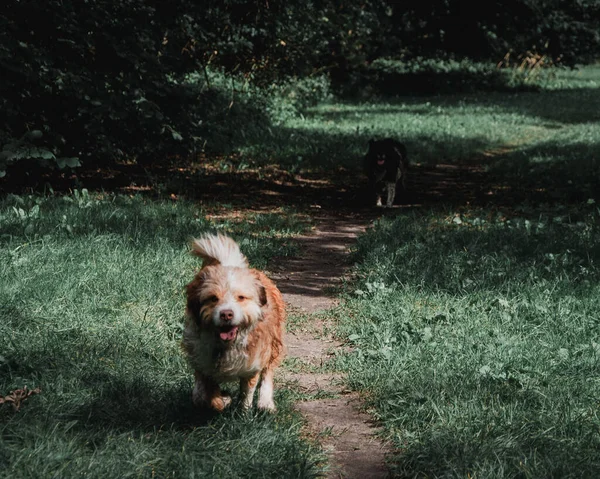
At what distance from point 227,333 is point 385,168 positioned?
8569mm

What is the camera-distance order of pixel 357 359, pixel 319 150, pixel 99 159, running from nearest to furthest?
1. pixel 357 359
2. pixel 99 159
3. pixel 319 150

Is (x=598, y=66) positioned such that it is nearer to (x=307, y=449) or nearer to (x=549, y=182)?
(x=549, y=182)

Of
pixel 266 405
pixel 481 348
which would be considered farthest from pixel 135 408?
pixel 481 348

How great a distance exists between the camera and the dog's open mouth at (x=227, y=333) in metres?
3.80

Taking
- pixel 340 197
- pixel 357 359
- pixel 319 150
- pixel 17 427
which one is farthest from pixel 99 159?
pixel 17 427

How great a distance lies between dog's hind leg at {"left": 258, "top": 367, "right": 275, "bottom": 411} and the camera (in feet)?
14.3

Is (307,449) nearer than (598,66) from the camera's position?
Yes

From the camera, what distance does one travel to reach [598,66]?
202ft

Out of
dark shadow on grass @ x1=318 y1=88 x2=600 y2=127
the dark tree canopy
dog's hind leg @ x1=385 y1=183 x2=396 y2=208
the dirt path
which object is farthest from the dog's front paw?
dark shadow on grass @ x1=318 y1=88 x2=600 y2=127

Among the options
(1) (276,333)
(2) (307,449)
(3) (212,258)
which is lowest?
(2) (307,449)

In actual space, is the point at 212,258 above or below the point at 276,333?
above

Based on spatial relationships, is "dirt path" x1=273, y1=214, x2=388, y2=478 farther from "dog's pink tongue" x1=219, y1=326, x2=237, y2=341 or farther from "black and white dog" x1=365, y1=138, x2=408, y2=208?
"black and white dog" x1=365, y1=138, x2=408, y2=208

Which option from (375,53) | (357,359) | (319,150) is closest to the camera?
(357,359)

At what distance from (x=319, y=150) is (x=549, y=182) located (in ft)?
17.8
